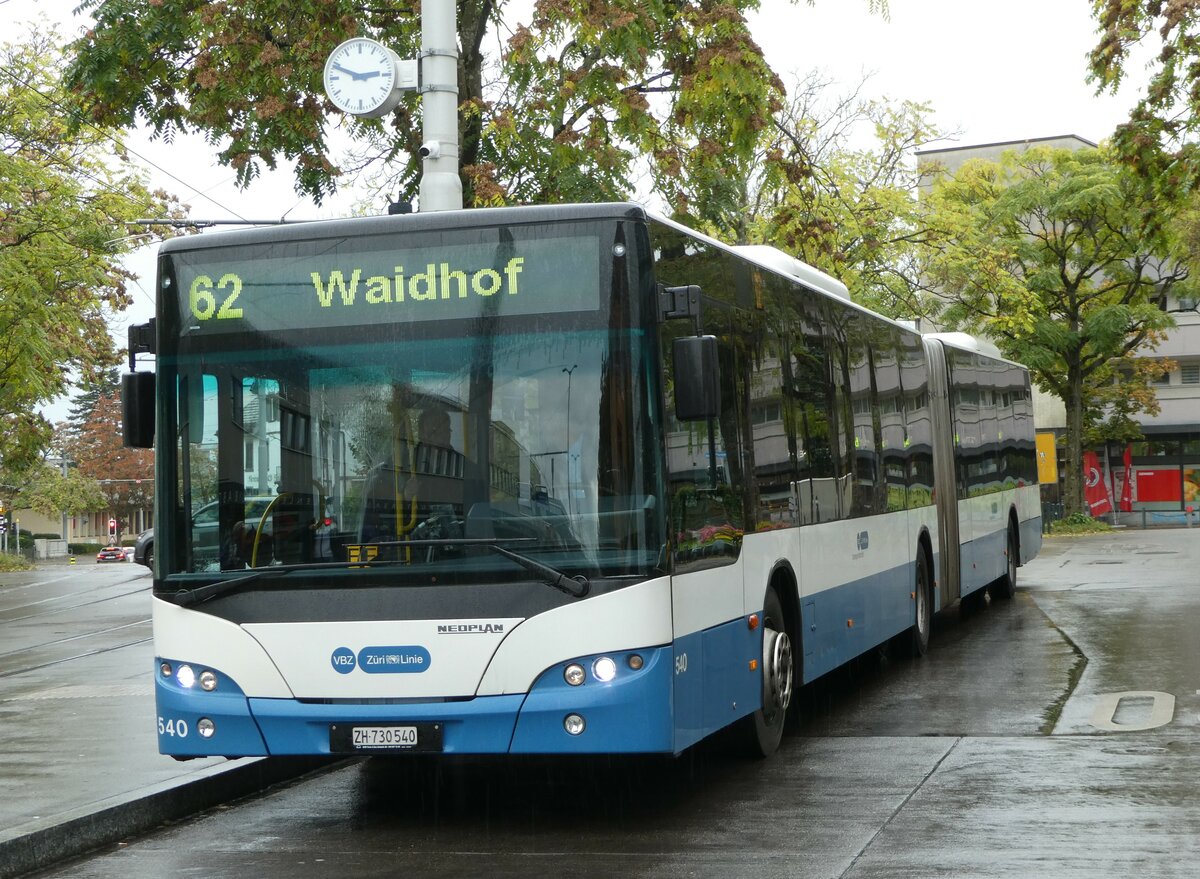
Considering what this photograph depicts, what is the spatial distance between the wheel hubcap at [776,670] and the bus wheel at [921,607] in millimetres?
5116

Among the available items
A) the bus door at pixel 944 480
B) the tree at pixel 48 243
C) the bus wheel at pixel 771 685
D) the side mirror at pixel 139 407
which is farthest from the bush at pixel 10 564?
the side mirror at pixel 139 407

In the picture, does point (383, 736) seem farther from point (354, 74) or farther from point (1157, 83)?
point (1157, 83)

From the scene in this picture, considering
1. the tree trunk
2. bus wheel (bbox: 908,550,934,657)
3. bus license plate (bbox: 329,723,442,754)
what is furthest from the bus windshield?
the tree trunk

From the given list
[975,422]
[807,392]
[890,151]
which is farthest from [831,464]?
[890,151]

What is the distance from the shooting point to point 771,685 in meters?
9.97

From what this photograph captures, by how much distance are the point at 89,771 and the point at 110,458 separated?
3939 inches

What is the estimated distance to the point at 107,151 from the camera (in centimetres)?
3988

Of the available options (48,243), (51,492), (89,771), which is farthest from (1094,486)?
(89,771)

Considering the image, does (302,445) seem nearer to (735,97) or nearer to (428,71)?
(428,71)

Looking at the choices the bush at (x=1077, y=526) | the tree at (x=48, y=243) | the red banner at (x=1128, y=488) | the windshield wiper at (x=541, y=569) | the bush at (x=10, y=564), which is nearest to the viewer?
the windshield wiper at (x=541, y=569)

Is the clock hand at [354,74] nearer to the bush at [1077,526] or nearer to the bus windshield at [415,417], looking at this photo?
the bus windshield at [415,417]

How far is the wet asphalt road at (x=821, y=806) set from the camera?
7176 millimetres

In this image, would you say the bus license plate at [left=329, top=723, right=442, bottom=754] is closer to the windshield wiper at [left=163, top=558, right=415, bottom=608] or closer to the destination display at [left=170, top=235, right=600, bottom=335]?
the windshield wiper at [left=163, top=558, right=415, bottom=608]

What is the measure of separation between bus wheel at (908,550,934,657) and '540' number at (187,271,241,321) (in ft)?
27.6
